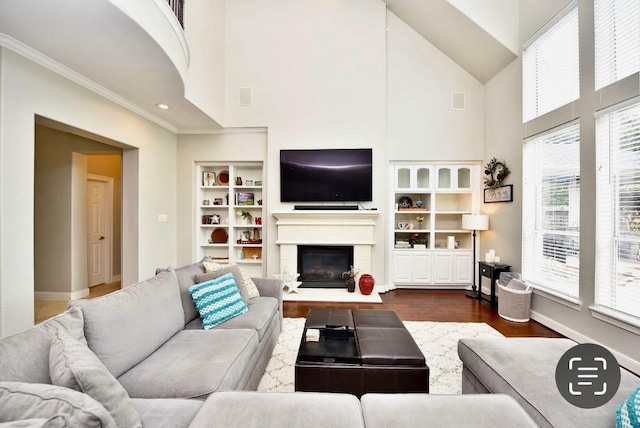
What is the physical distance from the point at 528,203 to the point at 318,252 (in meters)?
3.10

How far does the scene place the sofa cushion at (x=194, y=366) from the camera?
136 cm

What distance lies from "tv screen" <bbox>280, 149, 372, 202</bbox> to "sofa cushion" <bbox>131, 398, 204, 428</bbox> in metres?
3.74

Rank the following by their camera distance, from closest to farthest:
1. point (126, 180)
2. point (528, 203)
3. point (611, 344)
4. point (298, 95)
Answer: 1. point (611, 344)
2. point (528, 203)
3. point (126, 180)
4. point (298, 95)

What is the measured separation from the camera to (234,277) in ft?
8.42

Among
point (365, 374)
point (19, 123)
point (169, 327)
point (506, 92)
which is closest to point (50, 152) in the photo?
point (19, 123)

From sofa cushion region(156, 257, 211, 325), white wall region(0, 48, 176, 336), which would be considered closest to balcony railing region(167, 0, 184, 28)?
white wall region(0, 48, 176, 336)

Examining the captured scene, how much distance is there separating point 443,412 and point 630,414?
602mm

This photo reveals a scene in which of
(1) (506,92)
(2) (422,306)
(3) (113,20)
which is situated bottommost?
(2) (422,306)

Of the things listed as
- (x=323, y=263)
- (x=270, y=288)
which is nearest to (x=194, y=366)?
(x=270, y=288)

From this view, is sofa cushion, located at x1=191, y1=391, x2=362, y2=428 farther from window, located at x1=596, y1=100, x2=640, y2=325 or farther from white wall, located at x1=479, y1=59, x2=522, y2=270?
white wall, located at x1=479, y1=59, x2=522, y2=270

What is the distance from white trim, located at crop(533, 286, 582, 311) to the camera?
2.91 metres

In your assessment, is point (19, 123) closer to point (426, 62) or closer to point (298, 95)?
point (298, 95)

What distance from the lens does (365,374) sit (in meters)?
1.71

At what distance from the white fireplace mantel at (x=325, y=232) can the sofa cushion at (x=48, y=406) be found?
3.85m
